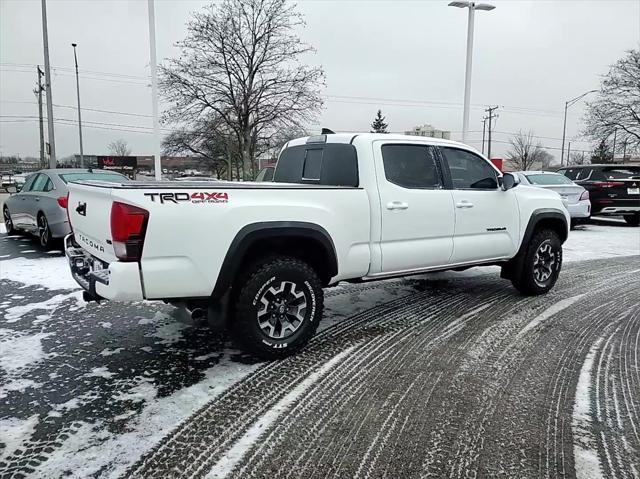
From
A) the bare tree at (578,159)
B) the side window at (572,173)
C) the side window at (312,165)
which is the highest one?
the bare tree at (578,159)

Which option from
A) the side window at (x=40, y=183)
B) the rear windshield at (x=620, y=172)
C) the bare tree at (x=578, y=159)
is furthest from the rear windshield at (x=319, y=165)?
the bare tree at (x=578, y=159)

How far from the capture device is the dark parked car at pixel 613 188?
13.4 meters

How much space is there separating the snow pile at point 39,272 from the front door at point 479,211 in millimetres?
4749

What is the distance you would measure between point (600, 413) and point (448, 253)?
215cm

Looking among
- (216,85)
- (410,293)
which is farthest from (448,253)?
(216,85)

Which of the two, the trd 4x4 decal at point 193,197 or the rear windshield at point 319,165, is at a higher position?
the rear windshield at point 319,165

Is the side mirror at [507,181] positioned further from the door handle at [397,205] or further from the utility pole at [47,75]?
the utility pole at [47,75]

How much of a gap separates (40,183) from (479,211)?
807 centimetres

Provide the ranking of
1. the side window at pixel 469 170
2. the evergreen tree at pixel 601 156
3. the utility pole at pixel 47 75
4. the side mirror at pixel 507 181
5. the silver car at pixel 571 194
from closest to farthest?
the side window at pixel 469 170 → the side mirror at pixel 507 181 → the silver car at pixel 571 194 → the utility pole at pixel 47 75 → the evergreen tree at pixel 601 156

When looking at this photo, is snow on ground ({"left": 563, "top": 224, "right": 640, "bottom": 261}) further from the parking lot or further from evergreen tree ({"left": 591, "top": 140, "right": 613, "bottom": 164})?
evergreen tree ({"left": 591, "top": 140, "right": 613, "bottom": 164})

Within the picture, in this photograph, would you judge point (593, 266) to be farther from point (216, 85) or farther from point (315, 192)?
point (216, 85)

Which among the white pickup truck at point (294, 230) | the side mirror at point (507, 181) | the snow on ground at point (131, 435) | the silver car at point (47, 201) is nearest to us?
the snow on ground at point (131, 435)

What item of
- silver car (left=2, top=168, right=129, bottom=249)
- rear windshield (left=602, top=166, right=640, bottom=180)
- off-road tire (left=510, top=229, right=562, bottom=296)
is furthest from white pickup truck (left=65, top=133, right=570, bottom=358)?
rear windshield (left=602, top=166, right=640, bottom=180)

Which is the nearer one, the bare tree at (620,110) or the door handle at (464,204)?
the door handle at (464,204)
